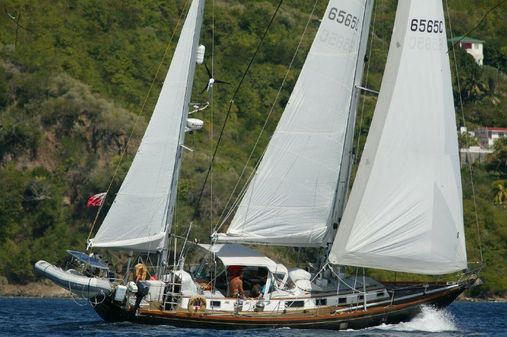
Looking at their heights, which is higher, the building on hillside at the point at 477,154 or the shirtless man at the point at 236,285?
the building on hillside at the point at 477,154

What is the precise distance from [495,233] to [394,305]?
4777 centimetres

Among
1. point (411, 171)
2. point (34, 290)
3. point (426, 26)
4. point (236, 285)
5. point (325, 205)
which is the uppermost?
point (426, 26)

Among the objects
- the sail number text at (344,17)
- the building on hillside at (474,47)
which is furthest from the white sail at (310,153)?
the building on hillside at (474,47)

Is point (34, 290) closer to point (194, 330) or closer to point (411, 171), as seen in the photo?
point (194, 330)

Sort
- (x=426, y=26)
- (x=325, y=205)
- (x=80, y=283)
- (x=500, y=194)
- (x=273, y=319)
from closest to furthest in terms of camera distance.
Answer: (x=273, y=319) → (x=80, y=283) → (x=426, y=26) → (x=325, y=205) → (x=500, y=194)

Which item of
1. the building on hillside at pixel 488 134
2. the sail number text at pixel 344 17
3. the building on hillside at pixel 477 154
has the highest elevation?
the building on hillside at pixel 488 134

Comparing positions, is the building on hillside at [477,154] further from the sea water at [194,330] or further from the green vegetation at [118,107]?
the sea water at [194,330]

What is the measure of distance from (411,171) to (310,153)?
348 cm

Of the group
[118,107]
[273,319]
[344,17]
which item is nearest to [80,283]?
[273,319]

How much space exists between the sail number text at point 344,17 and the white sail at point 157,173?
430 cm

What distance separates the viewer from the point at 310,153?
50.4 metres

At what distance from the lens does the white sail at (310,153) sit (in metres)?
50.2

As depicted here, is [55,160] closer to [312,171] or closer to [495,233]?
[495,233]

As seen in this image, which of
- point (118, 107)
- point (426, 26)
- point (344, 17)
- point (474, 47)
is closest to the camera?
point (426, 26)
